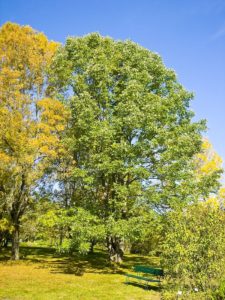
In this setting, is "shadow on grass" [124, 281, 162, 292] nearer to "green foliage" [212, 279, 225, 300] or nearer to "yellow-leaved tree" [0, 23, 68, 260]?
"green foliage" [212, 279, 225, 300]

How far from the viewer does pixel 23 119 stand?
24062mm

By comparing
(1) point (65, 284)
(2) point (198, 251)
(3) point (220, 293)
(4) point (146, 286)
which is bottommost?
(4) point (146, 286)

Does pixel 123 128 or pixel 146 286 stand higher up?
pixel 123 128

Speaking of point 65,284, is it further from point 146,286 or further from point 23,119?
point 23,119

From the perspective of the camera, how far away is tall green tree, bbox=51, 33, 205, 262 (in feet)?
67.5

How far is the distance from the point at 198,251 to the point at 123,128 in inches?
468

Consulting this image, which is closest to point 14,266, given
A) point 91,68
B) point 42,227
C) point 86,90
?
point 42,227

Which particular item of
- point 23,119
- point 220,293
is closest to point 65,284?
point 220,293

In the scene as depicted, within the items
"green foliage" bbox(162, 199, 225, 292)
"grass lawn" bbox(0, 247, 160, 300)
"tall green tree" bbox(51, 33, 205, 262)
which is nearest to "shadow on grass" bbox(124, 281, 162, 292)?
"grass lawn" bbox(0, 247, 160, 300)

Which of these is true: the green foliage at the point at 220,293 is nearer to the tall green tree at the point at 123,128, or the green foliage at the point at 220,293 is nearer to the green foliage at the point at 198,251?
the green foliage at the point at 198,251

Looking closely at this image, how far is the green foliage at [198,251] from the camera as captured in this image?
469 inches

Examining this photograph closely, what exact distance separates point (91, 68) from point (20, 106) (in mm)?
6400

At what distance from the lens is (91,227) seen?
1906cm

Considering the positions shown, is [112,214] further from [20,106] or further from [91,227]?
[20,106]
